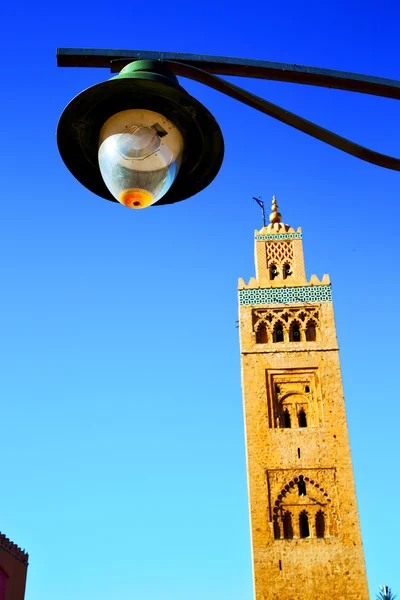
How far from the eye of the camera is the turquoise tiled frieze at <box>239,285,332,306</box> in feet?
60.4

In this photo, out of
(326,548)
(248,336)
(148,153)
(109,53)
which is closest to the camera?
(148,153)

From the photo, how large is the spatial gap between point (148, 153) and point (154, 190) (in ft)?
0.33

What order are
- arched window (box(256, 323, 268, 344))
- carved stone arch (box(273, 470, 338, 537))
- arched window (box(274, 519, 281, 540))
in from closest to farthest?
arched window (box(274, 519, 281, 540)), carved stone arch (box(273, 470, 338, 537)), arched window (box(256, 323, 268, 344))

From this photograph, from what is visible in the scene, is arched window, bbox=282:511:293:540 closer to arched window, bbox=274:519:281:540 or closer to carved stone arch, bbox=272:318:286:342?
arched window, bbox=274:519:281:540

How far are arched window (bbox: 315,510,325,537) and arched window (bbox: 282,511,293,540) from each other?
53cm

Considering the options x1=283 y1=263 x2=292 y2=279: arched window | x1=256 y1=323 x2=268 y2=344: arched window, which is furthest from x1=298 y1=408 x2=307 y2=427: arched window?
x1=283 y1=263 x2=292 y2=279: arched window

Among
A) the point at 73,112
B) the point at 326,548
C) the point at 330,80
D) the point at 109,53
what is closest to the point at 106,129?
the point at 73,112

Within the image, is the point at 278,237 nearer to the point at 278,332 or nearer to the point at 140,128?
the point at 278,332

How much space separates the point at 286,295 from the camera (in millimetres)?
18469

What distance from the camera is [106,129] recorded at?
2.13 meters

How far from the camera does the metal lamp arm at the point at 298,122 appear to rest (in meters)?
2.02

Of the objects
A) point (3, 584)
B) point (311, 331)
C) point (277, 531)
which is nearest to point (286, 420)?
point (311, 331)

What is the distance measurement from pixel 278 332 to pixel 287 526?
4471 mm

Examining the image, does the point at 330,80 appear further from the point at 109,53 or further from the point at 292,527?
the point at 292,527
